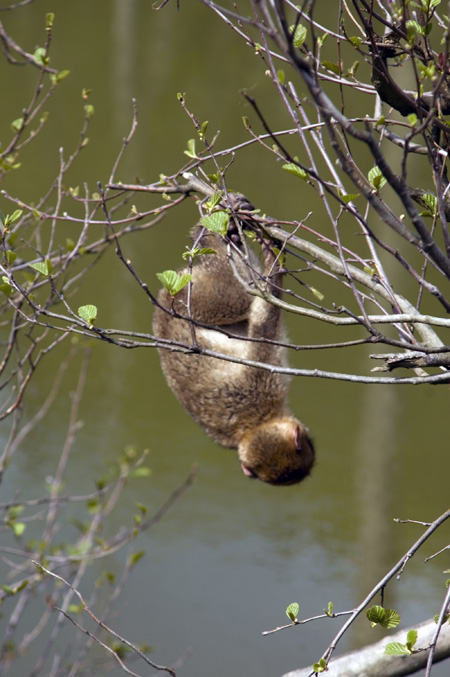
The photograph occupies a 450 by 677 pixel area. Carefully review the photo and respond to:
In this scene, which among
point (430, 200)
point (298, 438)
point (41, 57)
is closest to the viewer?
point (430, 200)

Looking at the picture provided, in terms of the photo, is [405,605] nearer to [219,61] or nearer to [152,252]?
[152,252]

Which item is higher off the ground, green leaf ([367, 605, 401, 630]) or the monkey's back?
the monkey's back

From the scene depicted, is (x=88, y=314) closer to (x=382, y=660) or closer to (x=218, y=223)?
(x=218, y=223)

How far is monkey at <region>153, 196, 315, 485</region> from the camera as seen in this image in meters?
3.23

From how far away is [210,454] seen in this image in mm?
7723

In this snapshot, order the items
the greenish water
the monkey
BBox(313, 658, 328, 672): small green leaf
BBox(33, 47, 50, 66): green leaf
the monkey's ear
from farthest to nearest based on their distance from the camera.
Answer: the greenish water → the monkey's ear → the monkey → BBox(33, 47, 50, 66): green leaf → BBox(313, 658, 328, 672): small green leaf

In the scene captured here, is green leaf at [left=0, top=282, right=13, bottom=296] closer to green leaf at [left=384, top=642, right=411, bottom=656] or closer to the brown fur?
green leaf at [left=384, top=642, right=411, bottom=656]

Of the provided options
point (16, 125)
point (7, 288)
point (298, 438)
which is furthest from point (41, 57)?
point (298, 438)

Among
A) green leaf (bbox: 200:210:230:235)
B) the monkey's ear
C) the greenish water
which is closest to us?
green leaf (bbox: 200:210:230:235)

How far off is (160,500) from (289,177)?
3.53 metres

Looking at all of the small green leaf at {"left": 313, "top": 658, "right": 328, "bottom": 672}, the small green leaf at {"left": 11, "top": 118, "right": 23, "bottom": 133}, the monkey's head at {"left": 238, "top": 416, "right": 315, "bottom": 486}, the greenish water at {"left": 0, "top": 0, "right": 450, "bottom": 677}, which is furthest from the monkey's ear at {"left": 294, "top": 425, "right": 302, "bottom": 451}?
the greenish water at {"left": 0, "top": 0, "right": 450, "bottom": 677}

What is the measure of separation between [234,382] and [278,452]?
35 centimetres

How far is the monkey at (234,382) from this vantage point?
3229 mm

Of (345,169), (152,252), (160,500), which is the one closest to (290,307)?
(345,169)
